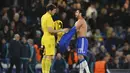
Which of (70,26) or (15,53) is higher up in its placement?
(70,26)

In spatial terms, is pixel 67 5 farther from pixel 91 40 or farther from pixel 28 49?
pixel 28 49

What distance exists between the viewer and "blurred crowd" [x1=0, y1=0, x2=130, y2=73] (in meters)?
22.0

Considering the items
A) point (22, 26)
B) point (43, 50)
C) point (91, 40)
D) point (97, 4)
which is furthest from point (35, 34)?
point (43, 50)

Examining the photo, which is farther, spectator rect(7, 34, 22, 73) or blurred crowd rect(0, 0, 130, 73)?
blurred crowd rect(0, 0, 130, 73)

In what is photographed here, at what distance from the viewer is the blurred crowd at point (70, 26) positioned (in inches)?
866

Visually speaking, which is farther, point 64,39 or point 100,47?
point 100,47

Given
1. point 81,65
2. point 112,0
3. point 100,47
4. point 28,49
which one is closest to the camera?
point 81,65

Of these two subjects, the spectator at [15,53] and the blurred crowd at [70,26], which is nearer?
the spectator at [15,53]

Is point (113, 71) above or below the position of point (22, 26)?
below

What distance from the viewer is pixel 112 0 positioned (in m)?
27.7

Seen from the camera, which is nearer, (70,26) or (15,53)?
(15,53)

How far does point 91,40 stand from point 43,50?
728cm

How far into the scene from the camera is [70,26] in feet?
80.9

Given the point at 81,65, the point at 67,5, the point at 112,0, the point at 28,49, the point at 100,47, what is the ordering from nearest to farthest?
the point at 81,65, the point at 28,49, the point at 100,47, the point at 67,5, the point at 112,0
